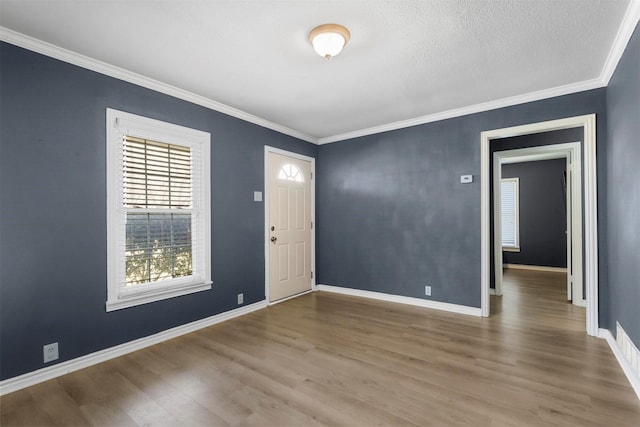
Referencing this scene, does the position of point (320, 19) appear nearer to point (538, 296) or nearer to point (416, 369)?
point (416, 369)

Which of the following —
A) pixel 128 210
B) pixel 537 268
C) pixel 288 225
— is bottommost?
pixel 537 268

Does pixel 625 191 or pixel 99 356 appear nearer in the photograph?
pixel 625 191

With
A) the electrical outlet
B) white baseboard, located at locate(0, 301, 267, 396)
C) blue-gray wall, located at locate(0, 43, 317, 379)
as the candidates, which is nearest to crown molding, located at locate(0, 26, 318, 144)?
blue-gray wall, located at locate(0, 43, 317, 379)

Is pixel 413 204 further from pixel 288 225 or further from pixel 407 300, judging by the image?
pixel 288 225

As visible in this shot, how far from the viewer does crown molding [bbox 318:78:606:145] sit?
122 inches

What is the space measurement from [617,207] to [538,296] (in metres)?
Answer: 2.58

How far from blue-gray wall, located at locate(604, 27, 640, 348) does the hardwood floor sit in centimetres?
55

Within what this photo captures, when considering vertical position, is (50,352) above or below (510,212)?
below

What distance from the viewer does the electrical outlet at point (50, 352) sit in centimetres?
233

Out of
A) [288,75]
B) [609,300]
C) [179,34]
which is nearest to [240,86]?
[288,75]

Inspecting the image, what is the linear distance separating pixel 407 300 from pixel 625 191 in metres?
2.66

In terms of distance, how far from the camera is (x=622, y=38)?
2252mm

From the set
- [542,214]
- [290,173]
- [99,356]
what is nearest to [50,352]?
[99,356]

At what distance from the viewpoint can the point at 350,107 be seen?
3754 mm
